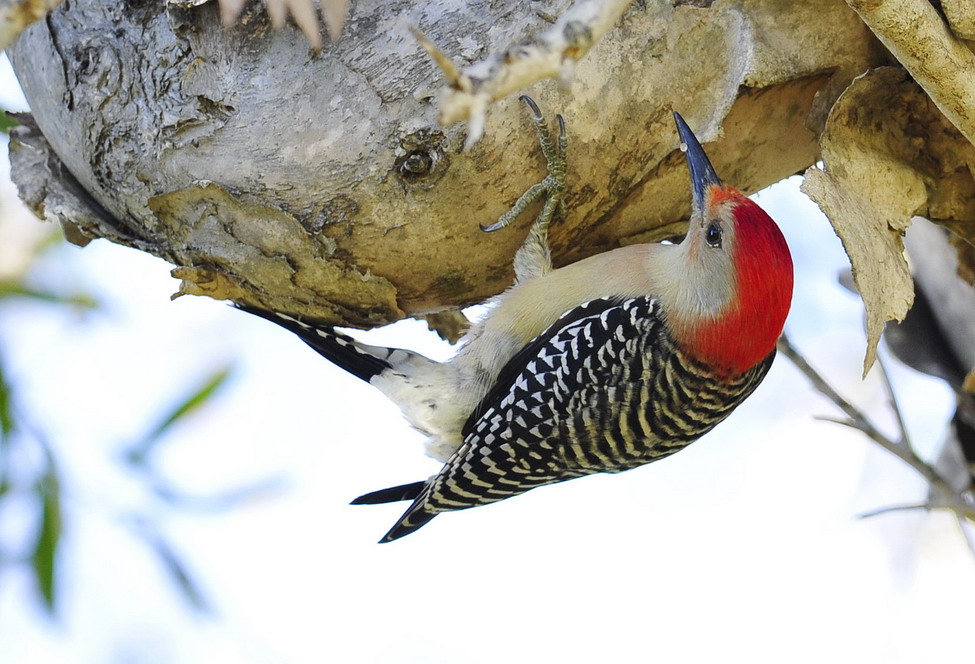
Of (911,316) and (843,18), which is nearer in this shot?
(843,18)

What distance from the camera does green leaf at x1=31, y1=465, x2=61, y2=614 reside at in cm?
368

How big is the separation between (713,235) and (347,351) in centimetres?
114

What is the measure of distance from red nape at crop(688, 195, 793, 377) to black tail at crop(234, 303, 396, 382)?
38.8 inches

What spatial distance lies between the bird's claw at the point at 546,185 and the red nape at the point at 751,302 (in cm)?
46

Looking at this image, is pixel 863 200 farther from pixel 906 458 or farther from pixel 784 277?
pixel 906 458

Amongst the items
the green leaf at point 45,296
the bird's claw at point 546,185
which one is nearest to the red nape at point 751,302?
the bird's claw at point 546,185

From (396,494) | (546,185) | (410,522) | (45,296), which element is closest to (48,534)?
(45,296)

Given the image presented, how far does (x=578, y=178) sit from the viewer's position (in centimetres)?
245

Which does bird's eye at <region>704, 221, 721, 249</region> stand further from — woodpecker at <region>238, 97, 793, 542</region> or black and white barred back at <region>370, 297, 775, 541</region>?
black and white barred back at <region>370, 297, 775, 541</region>

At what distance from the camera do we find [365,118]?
2.31 meters

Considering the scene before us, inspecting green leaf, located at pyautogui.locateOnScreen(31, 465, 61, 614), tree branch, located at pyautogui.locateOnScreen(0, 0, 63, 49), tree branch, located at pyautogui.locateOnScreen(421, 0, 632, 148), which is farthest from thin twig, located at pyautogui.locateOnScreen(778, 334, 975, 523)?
green leaf, located at pyautogui.locateOnScreen(31, 465, 61, 614)

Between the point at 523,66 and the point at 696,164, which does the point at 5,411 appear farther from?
the point at 523,66

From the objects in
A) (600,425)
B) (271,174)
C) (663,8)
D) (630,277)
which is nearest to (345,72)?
(271,174)

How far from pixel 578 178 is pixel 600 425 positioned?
2.19 ft
